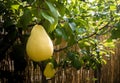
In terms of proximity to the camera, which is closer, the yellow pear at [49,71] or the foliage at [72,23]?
the foliage at [72,23]

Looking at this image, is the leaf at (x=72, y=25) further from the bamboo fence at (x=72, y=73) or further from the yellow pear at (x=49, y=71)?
the bamboo fence at (x=72, y=73)

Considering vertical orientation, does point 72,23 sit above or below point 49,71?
above

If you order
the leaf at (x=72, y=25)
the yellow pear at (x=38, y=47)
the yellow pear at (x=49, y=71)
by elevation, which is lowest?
the yellow pear at (x=49, y=71)

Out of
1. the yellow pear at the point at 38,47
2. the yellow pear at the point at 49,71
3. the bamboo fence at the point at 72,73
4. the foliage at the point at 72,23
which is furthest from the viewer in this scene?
the bamboo fence at the point at 72,73

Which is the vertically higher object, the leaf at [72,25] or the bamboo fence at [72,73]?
the leaf at [72,25]

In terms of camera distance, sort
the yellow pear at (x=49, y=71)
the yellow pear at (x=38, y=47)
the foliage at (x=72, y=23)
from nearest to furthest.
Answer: the yellow pear at (x=38, y=47) < the foliage at (x=72, y=23) < the yellow pear at (x=49, y=71)

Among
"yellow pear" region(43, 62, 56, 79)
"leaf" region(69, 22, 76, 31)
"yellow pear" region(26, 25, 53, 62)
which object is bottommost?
"yellow pear" region(43, 62, 56, 79)

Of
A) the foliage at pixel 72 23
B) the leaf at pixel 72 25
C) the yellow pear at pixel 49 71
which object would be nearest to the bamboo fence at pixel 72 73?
the foliage at pixel 72 23

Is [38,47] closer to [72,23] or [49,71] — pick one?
[72,23]

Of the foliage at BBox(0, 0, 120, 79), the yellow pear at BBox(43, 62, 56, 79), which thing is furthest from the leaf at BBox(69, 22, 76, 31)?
the yellow pear at BBox(43, 62, 56, 79)

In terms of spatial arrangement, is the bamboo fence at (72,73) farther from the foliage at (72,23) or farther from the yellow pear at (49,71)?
the yellow pear at (49,71)

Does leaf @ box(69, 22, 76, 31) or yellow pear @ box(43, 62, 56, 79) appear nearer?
leaf @ box(69, 22, 76, 31)

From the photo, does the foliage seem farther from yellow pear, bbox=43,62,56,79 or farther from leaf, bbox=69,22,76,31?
yellow pear, bbox=43,62,56,79

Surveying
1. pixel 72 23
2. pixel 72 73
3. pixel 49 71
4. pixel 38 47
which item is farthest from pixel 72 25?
pixel 72 73
